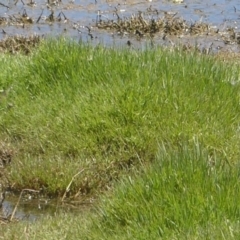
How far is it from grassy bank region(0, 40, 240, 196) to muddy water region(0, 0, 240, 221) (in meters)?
3.12

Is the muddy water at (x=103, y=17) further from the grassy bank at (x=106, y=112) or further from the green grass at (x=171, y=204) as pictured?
the green grass at (x=171, y=204)

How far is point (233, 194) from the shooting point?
4.08 meters

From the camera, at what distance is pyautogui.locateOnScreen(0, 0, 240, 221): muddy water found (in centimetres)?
1021

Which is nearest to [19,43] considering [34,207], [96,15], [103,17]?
[103,17]

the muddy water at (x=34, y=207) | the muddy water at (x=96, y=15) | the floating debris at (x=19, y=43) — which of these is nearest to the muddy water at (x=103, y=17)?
the muddy water at (x=96, y=15)

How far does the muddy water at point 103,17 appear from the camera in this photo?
33.5 feet

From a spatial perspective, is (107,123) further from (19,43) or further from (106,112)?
(19,43)

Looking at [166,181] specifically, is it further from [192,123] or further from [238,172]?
[192,123]

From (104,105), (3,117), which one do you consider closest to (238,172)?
(104,105)

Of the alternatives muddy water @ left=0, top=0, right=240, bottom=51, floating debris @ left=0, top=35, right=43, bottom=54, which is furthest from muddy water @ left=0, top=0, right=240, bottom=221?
floating debris @ left=0, top=35, right=43, bottom=54

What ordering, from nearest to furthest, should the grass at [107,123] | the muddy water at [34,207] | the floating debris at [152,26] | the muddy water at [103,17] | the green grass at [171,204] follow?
1. the green grass at [171,204]
2. the grass at [107,123]
3. the muddy water at [34,207]
4. the muddy water at [103,17]
5. the floating debris at [152,26]

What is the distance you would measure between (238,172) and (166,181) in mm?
362

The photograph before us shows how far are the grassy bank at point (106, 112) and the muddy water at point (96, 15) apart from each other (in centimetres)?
357

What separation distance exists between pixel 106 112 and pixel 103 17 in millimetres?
5493
